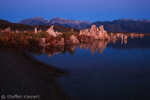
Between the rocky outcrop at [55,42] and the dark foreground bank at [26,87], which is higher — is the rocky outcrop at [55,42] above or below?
above

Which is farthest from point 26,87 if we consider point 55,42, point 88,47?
point 88,47

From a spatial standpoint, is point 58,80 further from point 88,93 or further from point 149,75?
point 149,75

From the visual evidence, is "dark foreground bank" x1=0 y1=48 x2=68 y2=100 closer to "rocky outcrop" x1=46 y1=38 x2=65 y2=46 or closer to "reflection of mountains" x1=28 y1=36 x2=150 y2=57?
"reflection of mountains" x1=28 y1=36 x2=150 y2=57

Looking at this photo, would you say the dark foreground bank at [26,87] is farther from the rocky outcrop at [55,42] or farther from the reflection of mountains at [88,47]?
the rocky outcrop at [55,42]

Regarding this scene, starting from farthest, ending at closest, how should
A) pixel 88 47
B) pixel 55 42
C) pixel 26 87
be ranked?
1. pixel 88 47
2. pixel 55 42
3. pixel 26 87

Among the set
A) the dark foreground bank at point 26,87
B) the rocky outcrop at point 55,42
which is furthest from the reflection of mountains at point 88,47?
the dark foreground bank at point 26,87

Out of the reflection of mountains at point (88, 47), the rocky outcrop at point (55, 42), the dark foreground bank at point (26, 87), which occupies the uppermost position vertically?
the rocky outcrop at point (55, 42)

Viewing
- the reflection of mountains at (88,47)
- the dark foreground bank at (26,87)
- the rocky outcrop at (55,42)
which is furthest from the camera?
the rocky outcrop at (55,42)

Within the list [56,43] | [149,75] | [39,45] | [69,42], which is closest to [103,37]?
[69,42]

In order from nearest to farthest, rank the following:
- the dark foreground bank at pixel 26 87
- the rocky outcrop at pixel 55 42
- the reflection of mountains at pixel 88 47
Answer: the dark foreground bank at pixel 26 87 < the reflection of mountains at pixel 88 47 < the rocky outcrop at pixel 55 42

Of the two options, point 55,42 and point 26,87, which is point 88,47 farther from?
point 26,87

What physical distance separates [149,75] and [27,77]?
26.2 ft

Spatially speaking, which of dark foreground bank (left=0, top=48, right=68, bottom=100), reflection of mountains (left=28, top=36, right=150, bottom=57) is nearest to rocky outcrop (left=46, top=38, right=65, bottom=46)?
reflection of mountains (left=28, top=36, right=150, bottom=57)

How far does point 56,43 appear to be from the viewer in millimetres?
25438
